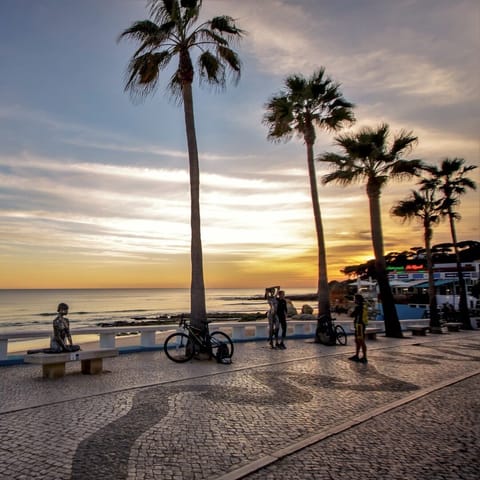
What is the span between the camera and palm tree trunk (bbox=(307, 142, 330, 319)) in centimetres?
1816

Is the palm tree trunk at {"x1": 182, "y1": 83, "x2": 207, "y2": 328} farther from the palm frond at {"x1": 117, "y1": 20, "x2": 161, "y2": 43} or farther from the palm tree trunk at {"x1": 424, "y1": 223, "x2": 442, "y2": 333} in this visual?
the palm tree trunk at {"x1": 424, "y1": 223, "x2": 442, "y2": 333}

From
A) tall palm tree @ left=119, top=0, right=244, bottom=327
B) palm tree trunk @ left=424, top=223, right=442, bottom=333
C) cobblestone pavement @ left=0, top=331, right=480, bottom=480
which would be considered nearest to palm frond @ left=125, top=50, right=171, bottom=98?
tall palm tree @ left=119, top=0, right=244, bottom=327

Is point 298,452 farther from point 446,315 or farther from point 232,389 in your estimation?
point 446,315

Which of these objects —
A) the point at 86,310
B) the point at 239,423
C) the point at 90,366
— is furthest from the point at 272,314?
the point at 86,310

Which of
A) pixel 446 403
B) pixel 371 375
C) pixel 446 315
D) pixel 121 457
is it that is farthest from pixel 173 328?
pixel 446 315

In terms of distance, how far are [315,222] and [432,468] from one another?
14.5 metres

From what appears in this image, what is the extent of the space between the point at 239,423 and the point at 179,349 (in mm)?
8207

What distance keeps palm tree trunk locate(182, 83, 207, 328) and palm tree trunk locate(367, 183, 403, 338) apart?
10250 mm

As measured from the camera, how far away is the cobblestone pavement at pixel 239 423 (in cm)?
488

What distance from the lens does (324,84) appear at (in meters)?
19.0

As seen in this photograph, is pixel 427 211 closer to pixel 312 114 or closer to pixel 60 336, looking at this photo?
pixel 312 114

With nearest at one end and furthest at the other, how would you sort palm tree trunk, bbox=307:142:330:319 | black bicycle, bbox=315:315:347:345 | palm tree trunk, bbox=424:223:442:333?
1. black bicycle, bbox=315:315:347:345
2. palm tree trunk, bbox=307:142:330:319
3. palm tree trunk, bbox=424:223:442:333

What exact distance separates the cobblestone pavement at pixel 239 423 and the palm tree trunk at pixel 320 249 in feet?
21.6

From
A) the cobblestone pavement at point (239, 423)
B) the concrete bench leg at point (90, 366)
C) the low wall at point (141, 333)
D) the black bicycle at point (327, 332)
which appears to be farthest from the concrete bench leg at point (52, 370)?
the black bicycle at point (327, 332)
